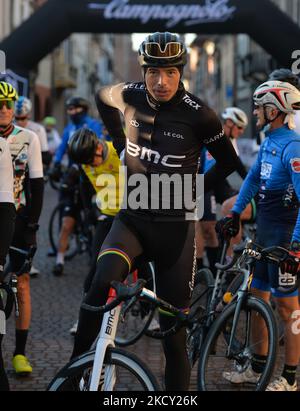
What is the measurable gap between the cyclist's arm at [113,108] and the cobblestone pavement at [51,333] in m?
1.72

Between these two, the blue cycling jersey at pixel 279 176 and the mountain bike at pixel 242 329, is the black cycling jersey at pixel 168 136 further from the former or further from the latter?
the mountain bike at pixel 242 329

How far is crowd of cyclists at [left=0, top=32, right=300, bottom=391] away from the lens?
148 inches

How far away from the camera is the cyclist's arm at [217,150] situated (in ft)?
12.6

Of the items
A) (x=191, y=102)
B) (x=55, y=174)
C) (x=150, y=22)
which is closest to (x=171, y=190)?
(x=191, y=102)

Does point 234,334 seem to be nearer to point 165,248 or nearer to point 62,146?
point 165,248

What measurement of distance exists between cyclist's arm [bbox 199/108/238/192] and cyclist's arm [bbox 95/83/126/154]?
481mm

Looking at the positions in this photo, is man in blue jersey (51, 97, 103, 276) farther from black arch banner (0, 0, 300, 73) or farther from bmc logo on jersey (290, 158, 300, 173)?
bmc logo on jersey (290, 158, 300, 173)

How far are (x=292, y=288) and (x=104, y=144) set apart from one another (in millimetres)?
2064

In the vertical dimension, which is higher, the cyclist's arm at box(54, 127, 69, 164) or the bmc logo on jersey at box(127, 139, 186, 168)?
the cyclist's arm at box(54, 127, 69, 164)

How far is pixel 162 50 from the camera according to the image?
374 cm

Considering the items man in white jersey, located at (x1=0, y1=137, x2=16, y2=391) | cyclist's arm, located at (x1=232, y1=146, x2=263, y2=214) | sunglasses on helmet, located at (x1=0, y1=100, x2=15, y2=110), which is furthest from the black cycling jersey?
sunglasses on helmet, located at (x1=0, y1=100, x2=15, y2=110)

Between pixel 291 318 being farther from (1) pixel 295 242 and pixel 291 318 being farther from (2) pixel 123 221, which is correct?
(2) pixel 123 221

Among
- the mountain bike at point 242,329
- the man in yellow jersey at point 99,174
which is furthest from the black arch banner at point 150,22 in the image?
the mountain bike at point 242,329

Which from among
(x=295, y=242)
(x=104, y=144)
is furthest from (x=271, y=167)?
(x=104, y=144)
